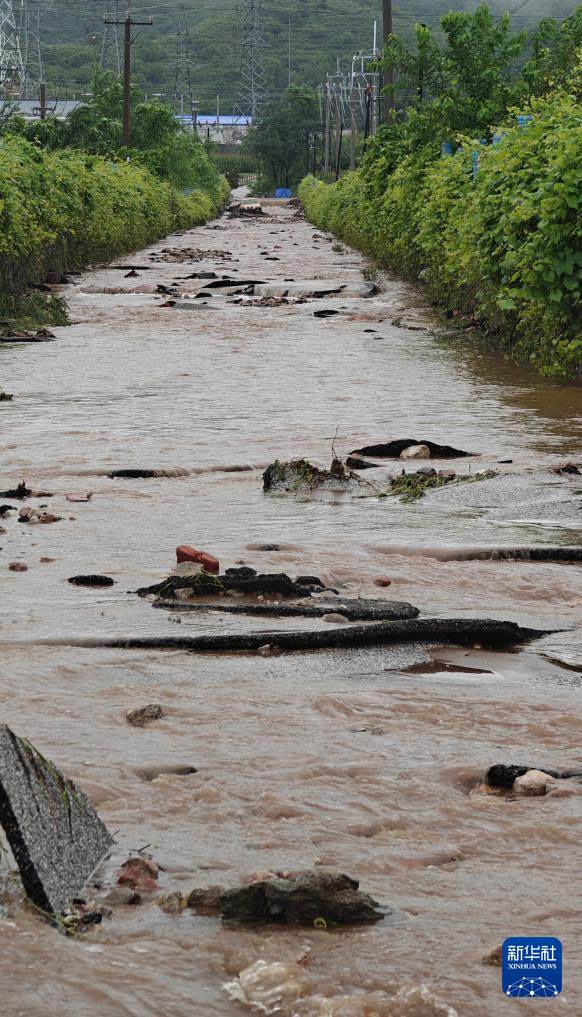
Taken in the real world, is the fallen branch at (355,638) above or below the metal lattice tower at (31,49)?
below

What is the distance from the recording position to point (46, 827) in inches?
104

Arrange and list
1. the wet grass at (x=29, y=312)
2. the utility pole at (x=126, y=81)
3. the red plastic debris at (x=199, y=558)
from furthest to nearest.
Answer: the utility pole at (x=126, y=81) < the wet grass at (x=29, y=312) < the red plastic debris at (x=199, y=558)

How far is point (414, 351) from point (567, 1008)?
12.4m

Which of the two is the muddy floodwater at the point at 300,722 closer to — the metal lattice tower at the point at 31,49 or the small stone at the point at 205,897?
the small stone at the point at 205,897

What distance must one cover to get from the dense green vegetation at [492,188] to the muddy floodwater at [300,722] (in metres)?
1.87

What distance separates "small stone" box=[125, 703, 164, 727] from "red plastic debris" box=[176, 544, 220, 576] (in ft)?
5.03

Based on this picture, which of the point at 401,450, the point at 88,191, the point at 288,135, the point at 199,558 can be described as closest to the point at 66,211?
the point at 88,191

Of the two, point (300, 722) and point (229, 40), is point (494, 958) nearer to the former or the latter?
point (300, 722)

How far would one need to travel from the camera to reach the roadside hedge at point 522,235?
1033 centimetres

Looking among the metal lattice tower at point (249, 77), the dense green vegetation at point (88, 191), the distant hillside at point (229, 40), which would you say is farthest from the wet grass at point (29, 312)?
the distant hillside at point (229, 40)

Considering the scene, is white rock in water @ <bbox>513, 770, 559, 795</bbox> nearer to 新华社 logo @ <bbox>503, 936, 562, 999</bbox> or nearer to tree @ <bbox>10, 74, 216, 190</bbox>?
新华社 logo @ <bbox>503, 936, 562, 999</bbox>

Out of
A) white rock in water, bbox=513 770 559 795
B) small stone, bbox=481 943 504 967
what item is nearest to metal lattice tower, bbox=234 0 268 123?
white rock in water, bbox=513 770 559 795

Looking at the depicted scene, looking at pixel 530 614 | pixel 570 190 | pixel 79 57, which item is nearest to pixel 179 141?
pixel 570 190

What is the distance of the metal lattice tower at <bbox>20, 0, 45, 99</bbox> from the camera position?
121438mm
